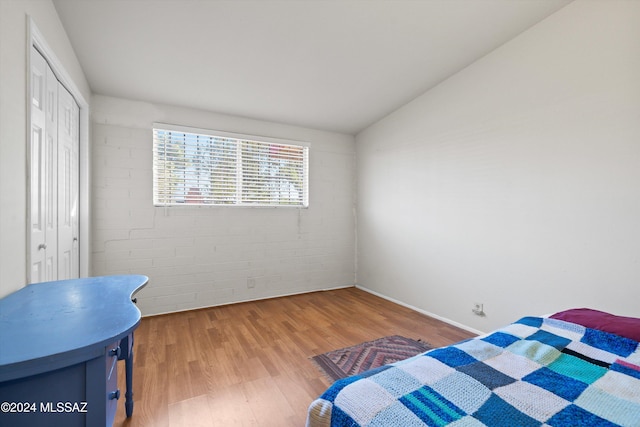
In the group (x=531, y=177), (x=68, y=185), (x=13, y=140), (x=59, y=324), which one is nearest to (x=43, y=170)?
(x=13, y=140)

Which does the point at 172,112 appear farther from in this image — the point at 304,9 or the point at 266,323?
the point at 266,323

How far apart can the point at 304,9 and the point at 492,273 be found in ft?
9.34

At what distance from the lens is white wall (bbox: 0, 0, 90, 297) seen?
1.29 m

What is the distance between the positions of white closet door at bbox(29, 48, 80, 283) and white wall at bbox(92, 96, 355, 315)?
446 millimetres

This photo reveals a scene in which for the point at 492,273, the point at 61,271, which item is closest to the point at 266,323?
the point at 61,271

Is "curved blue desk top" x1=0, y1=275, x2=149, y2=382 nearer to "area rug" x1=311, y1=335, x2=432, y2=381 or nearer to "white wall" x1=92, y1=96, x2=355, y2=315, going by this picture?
"area rug" x1=311, y1=335, x2=432, y2=381

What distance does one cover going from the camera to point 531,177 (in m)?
2.45

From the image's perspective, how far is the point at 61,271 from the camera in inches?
84.7

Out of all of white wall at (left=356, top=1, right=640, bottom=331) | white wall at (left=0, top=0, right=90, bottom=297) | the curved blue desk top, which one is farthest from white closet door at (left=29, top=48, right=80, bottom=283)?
white wall at (left=356, top=1, right=640, bottom=331)

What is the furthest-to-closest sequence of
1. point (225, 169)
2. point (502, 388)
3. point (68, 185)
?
point (225, 169) < point (68, 185) < point (502, 388)

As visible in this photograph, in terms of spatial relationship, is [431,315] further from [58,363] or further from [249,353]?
[58,363]

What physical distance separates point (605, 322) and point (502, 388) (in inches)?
38.0

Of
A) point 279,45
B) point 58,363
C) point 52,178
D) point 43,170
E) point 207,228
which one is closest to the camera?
point 58,363

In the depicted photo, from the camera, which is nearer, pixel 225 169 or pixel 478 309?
pixel 478 309
